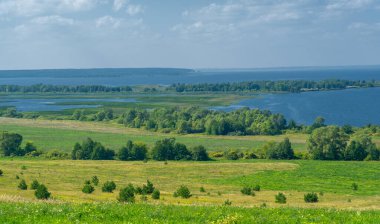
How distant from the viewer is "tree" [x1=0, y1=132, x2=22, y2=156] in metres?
88.5

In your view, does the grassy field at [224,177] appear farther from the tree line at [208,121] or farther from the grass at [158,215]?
the tree line at [208,121]

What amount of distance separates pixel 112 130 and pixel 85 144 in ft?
133

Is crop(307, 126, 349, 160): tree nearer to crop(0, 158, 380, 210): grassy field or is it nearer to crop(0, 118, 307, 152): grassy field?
crop(0, 158, 380, 210): grassy field

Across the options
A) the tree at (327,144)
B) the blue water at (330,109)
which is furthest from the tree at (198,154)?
the blue water at (330,109)

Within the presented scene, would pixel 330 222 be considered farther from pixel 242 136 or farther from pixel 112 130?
pixel 112 130

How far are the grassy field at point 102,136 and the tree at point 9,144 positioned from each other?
5367mm

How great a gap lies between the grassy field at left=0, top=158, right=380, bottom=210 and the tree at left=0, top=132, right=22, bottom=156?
908 centimetres

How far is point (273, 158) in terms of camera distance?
3374 inches

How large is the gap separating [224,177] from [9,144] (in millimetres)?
41910

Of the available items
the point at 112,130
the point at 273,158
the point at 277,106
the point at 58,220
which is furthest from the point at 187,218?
the point at 277,106

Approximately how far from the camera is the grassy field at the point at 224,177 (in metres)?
49.4

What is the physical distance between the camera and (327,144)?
85125 mm

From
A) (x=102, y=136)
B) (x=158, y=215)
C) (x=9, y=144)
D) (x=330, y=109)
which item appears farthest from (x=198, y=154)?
(x=330, y=109)

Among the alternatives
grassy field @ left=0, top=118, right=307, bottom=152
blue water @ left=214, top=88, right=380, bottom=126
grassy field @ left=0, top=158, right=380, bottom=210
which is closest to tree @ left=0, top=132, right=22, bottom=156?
grassy field @ left=0, top=118, right=307, bottom=152
